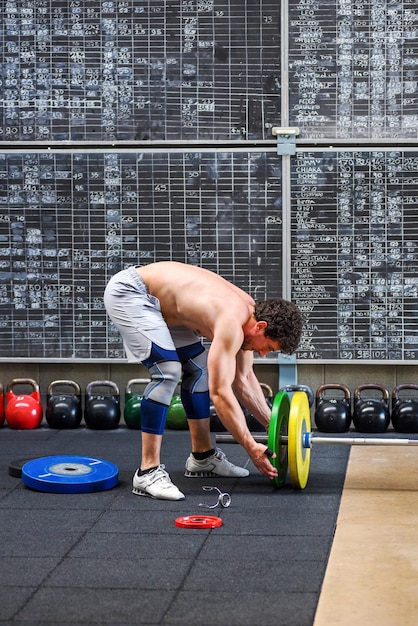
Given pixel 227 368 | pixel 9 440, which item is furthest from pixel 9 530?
pixel 9 440

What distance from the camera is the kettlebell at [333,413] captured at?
4547 mm

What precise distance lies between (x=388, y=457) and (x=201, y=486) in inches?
37.1

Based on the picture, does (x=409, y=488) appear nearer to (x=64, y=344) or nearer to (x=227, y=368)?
(x=227, y=368)

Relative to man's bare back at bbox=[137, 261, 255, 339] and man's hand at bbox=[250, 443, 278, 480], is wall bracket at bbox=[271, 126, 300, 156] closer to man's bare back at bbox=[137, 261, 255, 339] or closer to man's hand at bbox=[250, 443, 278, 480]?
man's bare back at bbox=[137, 261, 255, 339]

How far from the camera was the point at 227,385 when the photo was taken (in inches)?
123

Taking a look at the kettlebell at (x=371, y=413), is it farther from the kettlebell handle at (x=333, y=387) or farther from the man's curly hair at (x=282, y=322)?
the man's curly hair at (x=282, y=322)

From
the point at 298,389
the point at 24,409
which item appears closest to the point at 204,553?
the point at 298,389

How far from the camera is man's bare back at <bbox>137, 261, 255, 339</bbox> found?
3.21m

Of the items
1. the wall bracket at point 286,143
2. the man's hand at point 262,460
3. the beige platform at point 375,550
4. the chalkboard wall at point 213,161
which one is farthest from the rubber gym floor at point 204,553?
the wall bracket at point 286,143

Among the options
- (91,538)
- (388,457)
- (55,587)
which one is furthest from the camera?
(388,457)

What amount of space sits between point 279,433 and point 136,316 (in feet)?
2.12

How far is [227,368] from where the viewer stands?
3.13 metres

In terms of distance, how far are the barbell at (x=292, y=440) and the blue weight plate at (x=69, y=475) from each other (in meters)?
0.44

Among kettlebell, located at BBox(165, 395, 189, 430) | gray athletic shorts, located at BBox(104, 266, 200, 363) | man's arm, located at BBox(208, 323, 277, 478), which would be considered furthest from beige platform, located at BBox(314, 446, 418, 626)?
kettlebell, located at BBox(165, 395, 189, 430)
